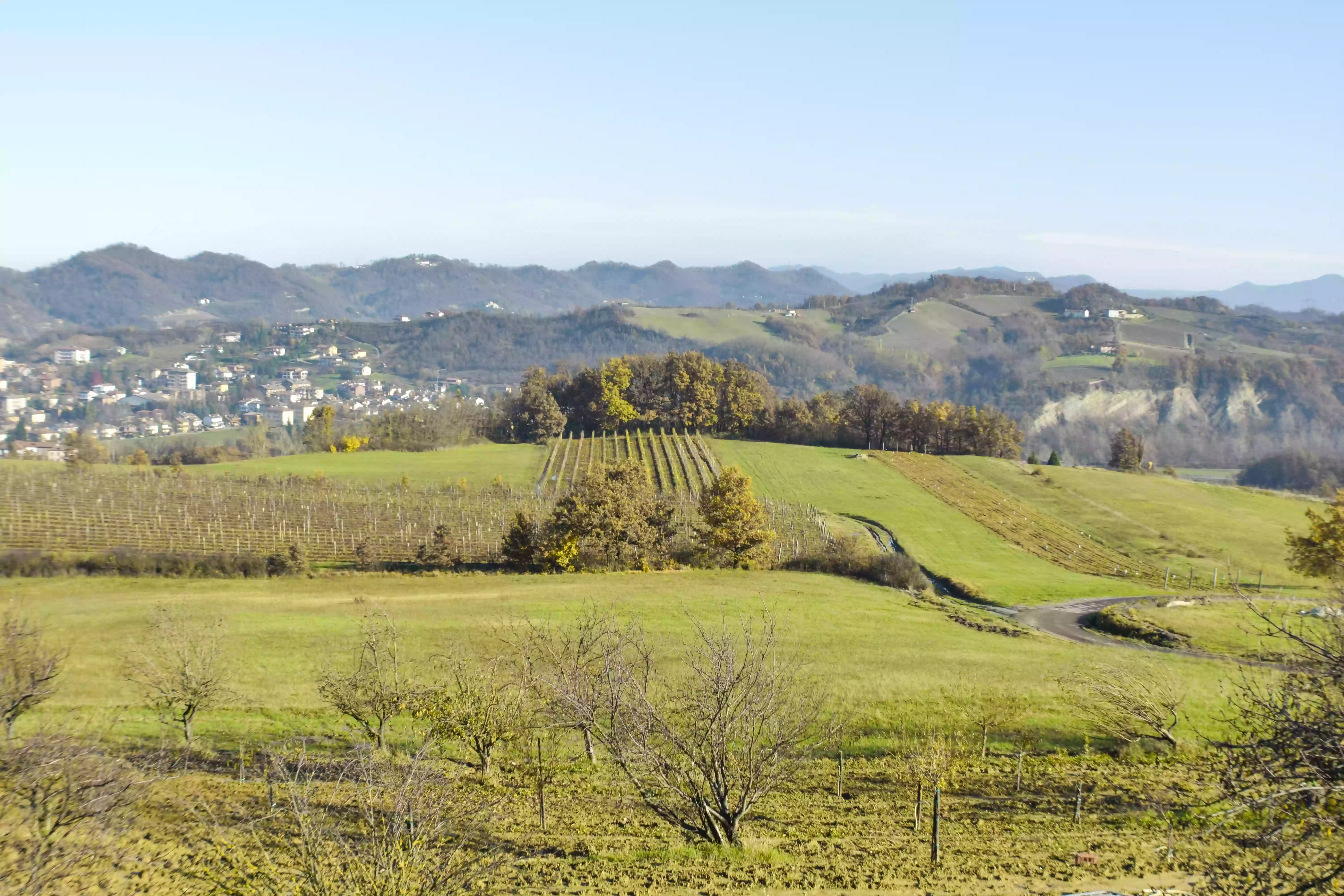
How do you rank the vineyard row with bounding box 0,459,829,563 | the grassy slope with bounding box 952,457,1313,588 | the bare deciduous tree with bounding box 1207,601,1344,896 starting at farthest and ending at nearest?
1. the grassy slope with bounding box 952,457,1313,588
2. the vineyard row with bounding box 0,459,829,563
3. the bare deciduous tree with bounding box 1207,601,1344,896

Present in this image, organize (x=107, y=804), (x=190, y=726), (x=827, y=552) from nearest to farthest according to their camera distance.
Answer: (x=107, y=804) < (x=190, y=726) < (x=827, y=552)

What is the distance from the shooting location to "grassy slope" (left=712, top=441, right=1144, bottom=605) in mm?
57094

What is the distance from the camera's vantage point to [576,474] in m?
92.2

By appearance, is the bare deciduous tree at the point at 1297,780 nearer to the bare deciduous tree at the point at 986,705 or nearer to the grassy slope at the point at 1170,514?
the bare deciduous tree at the point at 986,705

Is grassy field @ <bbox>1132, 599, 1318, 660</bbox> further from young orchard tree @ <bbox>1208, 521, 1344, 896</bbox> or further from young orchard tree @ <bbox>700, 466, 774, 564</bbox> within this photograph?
young orchard tree @ <bbox>1208, 521, 1344, 896</bbox>

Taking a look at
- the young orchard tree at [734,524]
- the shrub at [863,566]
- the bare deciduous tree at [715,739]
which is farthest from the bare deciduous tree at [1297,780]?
the young orchard tree at [734,524]

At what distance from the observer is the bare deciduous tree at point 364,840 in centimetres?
1071

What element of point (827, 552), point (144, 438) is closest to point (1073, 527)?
point (827, 552)

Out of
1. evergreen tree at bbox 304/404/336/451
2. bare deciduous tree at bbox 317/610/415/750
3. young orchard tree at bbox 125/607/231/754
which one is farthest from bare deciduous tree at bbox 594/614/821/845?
evergreen tree at bbox 304/404/336/451

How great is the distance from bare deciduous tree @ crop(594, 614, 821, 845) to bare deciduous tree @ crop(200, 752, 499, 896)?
3.29m

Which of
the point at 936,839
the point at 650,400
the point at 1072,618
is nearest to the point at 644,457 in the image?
the point at 650,400

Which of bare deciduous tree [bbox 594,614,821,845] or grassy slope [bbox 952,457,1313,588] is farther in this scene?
grassy slope [bbox 952,457,1313,588]

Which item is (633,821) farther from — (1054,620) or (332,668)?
(1054,620)

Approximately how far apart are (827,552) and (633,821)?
42.7m
